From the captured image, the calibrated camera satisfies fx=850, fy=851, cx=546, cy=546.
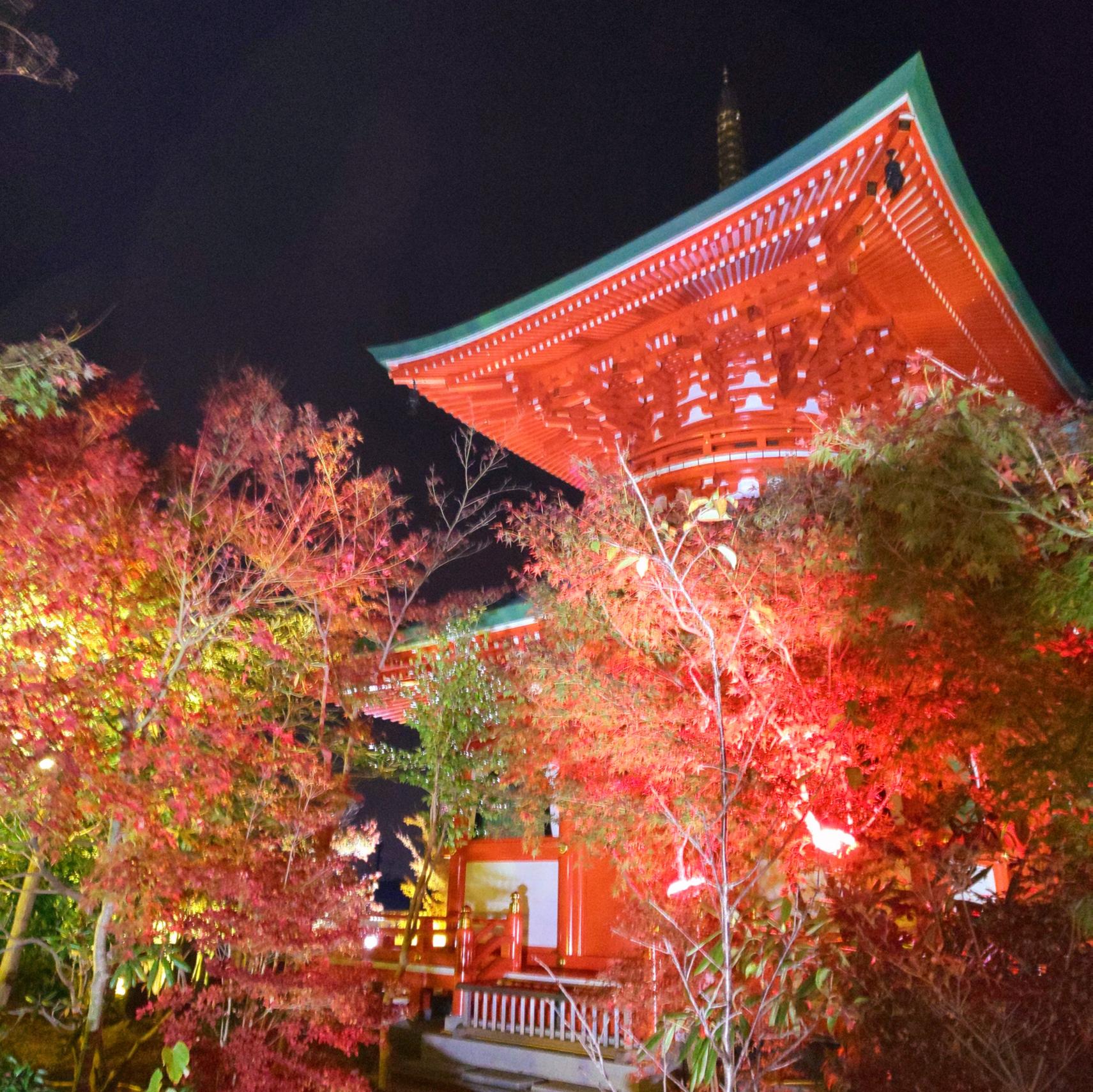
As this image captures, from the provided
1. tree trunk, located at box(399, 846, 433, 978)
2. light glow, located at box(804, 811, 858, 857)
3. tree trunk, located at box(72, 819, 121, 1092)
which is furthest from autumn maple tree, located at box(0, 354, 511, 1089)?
light glow, located at box(804, 811, 858, 857)

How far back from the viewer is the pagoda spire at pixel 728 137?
1545 centimetres

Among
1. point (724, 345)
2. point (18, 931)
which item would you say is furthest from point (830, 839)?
point (18, 931)

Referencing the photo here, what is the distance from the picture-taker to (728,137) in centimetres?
1573

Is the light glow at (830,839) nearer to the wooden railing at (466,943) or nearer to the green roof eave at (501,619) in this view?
the wooden railing at (466,943)

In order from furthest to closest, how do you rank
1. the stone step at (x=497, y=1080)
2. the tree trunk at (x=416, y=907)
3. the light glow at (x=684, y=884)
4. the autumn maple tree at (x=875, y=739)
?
the tree trunk at (x=416, y=907) → the stone step at (x=497, y=1080) → the light glow at (x=684, y=884) → the autumn maple tree at (x=875, y=739)

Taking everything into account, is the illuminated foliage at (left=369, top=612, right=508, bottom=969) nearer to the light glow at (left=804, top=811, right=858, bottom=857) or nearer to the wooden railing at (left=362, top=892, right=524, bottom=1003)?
the wooden railing at (left=362, top=892, right=524, bottom=1003)

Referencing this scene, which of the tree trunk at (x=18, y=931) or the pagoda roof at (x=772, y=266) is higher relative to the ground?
the pagoda roof at (x=772, y=266)

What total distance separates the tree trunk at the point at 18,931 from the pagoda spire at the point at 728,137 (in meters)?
14.4

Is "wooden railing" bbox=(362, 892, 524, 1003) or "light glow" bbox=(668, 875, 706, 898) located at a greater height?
"light glow" bbox=(668, 875, 706, 898)

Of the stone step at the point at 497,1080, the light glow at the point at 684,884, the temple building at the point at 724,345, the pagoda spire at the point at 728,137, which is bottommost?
the stone step at the point at 497,1080

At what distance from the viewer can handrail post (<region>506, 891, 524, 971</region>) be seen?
31.7 ft

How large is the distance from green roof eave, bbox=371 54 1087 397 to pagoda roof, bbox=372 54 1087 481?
0.04 feet

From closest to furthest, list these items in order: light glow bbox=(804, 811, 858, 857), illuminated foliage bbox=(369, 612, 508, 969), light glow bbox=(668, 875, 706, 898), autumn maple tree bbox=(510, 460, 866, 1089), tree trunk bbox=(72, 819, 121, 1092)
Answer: autumn maple tree bbox=(510, 460, 866, 1089)
light glow bbox=(804, 811, 858, 857)
light glow bbox=(668, 875, 706, 898)
tree trunk bbox=(72, 819, 121, 1092)
illuminated foliage bbox=(369, 612, 508, 969)

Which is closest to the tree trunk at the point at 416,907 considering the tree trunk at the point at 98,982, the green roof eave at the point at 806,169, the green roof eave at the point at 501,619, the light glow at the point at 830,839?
the green roof eave at the point at 501,619
